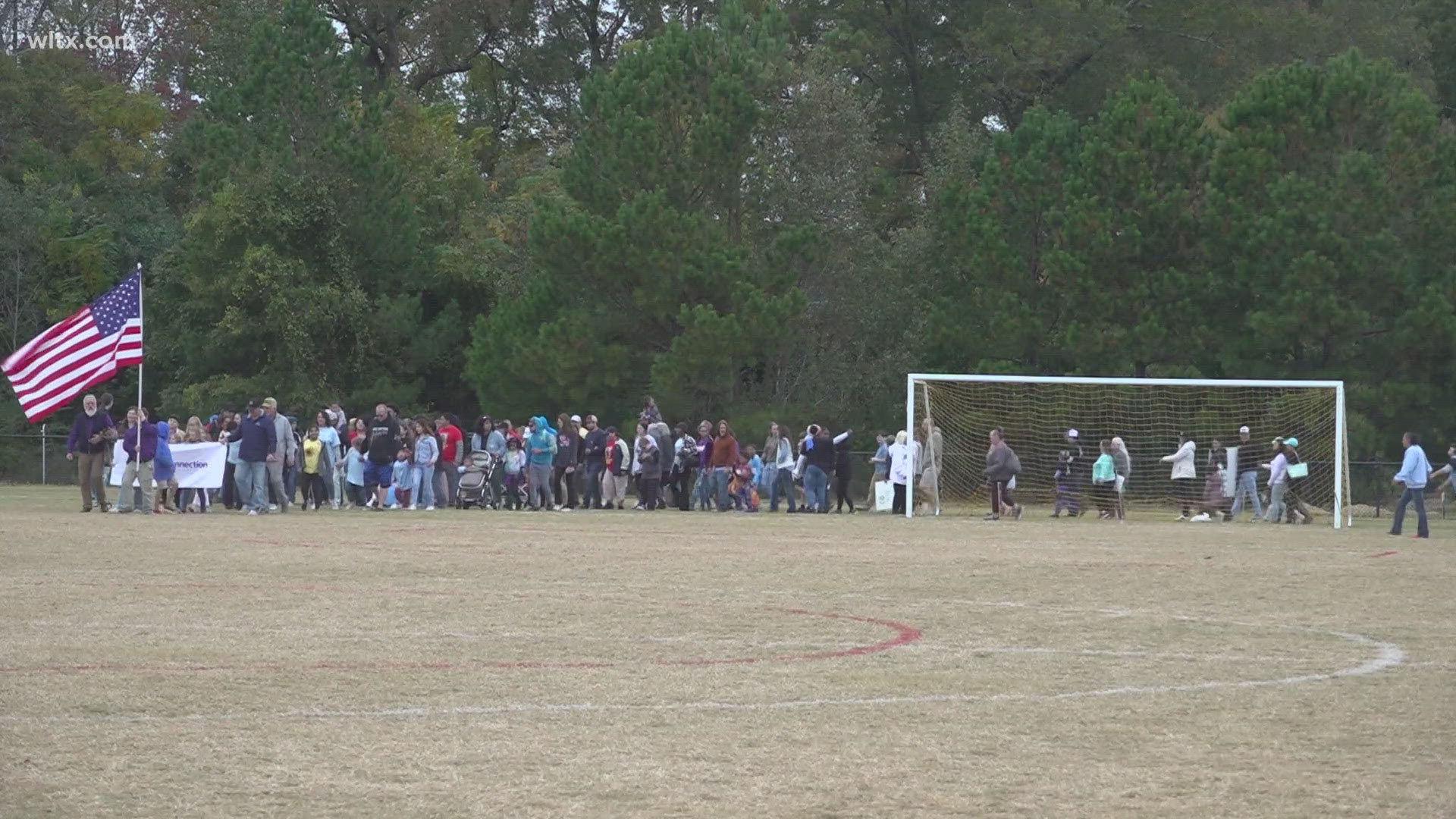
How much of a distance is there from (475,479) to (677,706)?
82.9ft

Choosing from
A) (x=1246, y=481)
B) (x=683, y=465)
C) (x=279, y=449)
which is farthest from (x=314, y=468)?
(x=1246, y=481)

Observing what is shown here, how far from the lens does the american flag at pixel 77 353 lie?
2852cm

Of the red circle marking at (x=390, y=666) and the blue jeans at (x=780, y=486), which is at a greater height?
the blue jeans at (x=780, y=486)

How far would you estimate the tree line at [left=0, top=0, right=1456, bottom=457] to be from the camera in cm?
4188

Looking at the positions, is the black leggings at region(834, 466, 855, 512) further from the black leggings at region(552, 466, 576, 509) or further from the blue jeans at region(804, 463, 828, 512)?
the black leggings at region(552, 466, 576, 509)

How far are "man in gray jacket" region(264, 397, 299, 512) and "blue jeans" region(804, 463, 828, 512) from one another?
855 centimetres

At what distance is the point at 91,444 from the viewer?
29047mm

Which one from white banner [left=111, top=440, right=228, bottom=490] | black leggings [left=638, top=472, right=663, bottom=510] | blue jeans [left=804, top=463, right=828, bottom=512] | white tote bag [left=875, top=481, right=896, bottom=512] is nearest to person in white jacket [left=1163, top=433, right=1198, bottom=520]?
white tote bag [left=875, top=481, right=896, bottom=512]

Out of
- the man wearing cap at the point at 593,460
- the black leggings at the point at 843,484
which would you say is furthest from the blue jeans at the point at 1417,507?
the man wearing cap at the point at 593,460

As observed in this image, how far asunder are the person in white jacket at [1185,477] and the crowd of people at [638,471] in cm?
3

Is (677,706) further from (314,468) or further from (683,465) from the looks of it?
(683,465)

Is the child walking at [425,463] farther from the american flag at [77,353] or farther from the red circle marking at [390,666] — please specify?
the red circle marking at [390,666]

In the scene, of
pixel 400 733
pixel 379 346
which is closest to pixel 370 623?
Result: pixel 400 733

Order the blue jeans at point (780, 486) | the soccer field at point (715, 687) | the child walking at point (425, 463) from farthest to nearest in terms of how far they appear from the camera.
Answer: the blue jeans at point (780, 486) < the child walking at point (425, 463) < the soccer field at point (715, 687)
